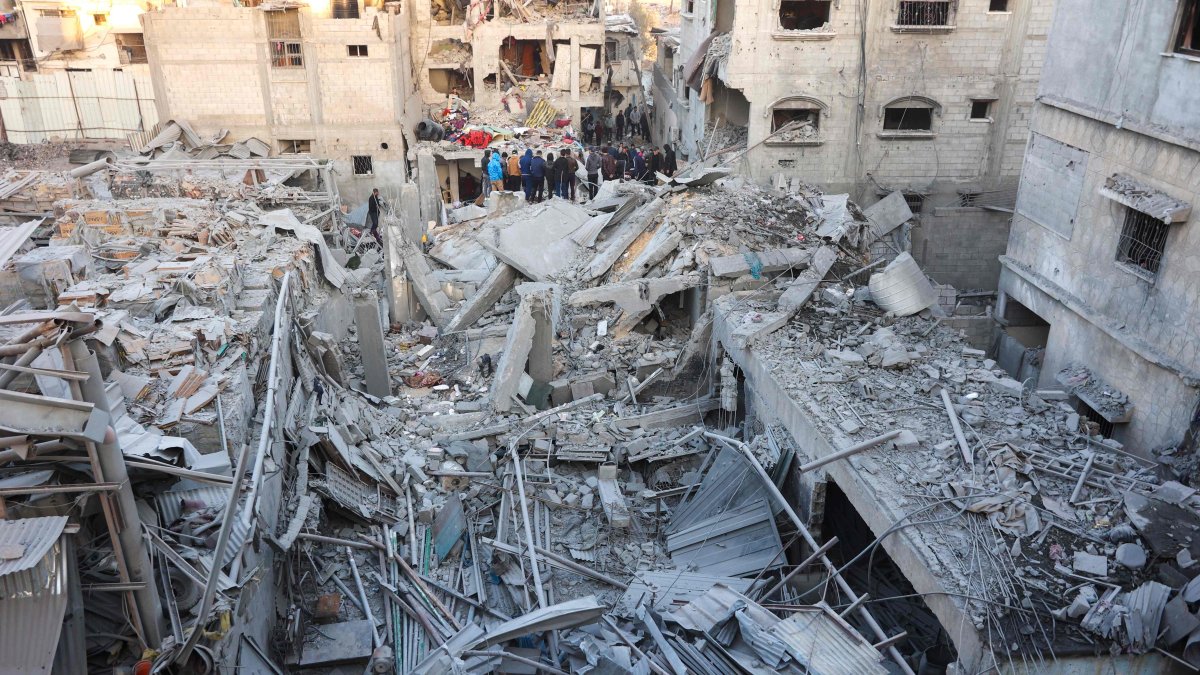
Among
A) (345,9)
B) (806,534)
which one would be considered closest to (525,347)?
(806,534)

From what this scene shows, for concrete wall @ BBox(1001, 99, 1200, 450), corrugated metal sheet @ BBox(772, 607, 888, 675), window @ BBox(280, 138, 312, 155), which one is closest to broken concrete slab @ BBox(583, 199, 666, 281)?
concrete wall @ BBox(1001, 99, 1200, 450)

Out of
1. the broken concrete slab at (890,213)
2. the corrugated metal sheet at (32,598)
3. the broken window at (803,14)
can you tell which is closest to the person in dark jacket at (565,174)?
the broken window at (803,14)

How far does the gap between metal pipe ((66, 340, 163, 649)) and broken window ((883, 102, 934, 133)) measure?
17.8 m

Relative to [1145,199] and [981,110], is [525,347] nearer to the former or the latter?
[1145,199]

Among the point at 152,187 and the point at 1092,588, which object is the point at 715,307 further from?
the point at 152,187

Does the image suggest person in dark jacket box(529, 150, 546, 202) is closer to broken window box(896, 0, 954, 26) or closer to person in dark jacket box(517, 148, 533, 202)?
person in dark jacket box(517, 148, 533, 202)

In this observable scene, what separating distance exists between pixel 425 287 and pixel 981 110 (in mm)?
13151

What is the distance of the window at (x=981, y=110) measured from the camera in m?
19.4

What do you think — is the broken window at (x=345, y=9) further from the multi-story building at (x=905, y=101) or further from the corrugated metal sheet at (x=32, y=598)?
the corrugated metal sheet at (x=32, y=598)

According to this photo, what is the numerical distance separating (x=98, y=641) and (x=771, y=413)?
747cm

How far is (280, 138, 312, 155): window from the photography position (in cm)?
2473

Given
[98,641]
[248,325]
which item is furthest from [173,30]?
[98,641]

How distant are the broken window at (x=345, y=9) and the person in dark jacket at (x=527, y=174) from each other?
10.1 metres

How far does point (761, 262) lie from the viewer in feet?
43.6
